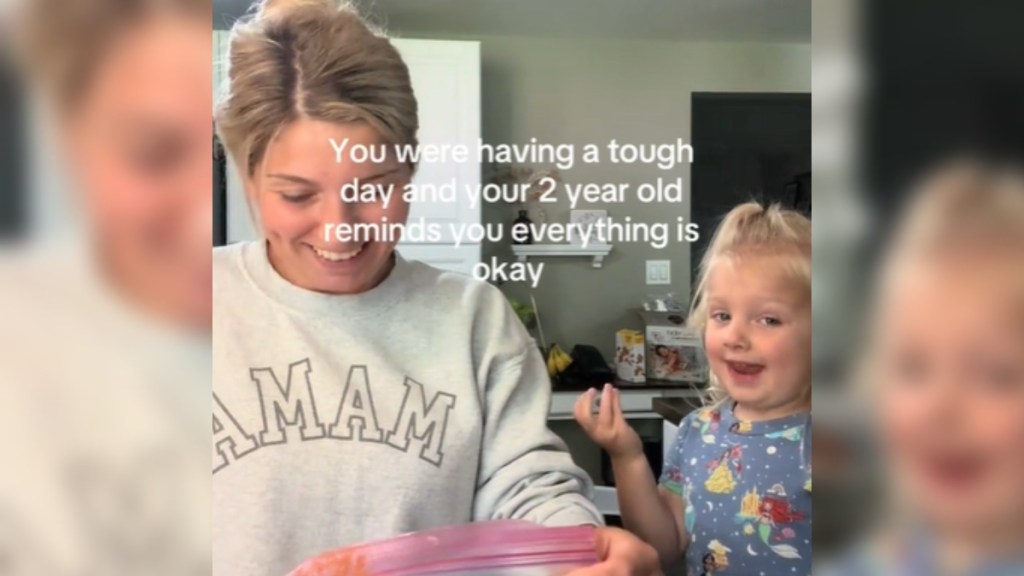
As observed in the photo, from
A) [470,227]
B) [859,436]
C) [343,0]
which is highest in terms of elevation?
[343,0]

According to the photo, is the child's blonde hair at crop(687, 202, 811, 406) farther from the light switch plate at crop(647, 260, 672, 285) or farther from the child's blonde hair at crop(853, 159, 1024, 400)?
the child's blonde hair at crop(853, 159, 1024, 400)

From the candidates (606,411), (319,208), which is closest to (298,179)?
(319,208)

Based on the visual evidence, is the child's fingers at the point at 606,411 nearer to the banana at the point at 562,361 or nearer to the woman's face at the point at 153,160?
the banana at the point at 562,361

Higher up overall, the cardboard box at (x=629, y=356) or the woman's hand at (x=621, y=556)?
the cardboard box at (x=629, y=356)

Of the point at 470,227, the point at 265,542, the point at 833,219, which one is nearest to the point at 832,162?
the point at 833,219

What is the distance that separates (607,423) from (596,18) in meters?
0.37

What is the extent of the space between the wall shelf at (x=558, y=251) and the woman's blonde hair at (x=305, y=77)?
138 millimetres

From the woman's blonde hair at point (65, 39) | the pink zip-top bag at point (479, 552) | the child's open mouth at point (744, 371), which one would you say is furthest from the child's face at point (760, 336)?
the woman's blonde hair at point (65, 39)

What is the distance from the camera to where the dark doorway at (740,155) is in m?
0.75

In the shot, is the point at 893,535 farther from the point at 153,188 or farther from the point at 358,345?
the point at 153,188

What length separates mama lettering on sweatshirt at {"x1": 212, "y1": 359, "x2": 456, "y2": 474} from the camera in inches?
28.3

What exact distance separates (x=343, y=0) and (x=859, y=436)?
2.16ft

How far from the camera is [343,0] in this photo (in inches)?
28.6

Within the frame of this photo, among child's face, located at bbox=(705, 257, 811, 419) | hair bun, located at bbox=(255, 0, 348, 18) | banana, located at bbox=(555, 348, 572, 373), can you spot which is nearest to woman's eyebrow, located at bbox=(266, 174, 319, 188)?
hair bun, located at bbox=(255, 0, 348, 18)
